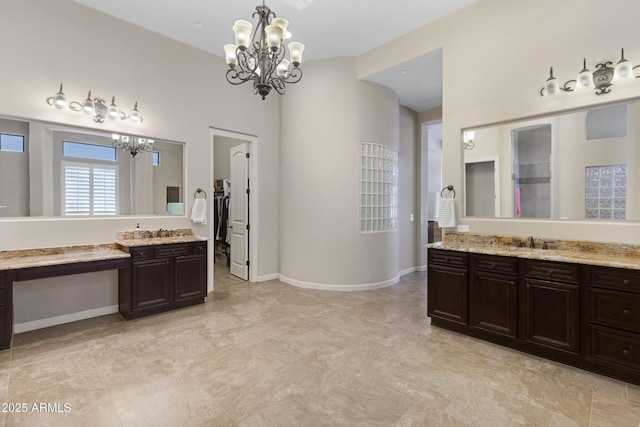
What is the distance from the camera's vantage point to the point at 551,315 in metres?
2.58

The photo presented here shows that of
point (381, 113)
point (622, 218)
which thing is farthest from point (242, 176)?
point (622, 218)

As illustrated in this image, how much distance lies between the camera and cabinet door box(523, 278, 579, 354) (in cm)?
247

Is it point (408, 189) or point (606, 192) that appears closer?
point (606, 192)

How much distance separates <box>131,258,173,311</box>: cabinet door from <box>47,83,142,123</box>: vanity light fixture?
185 centimetres

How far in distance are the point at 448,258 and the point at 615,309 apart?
Answer: 1316 mm

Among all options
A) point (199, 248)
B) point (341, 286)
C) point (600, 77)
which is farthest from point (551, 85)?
point (199, 248)

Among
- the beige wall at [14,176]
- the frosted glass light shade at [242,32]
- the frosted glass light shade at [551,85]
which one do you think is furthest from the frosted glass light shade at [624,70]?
the beige wall at [14,176]

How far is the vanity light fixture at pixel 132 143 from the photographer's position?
3781 millimetres

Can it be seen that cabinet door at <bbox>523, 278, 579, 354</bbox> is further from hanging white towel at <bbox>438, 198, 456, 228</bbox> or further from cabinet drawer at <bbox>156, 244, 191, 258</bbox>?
cabinet drawer at <bbox>156, 244, 191, 258</bbox>

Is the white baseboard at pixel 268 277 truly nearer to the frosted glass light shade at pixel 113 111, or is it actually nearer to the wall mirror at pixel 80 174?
the wall mirror at pixel 80 174

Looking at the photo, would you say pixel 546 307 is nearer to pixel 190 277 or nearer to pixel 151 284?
pixel 190 277

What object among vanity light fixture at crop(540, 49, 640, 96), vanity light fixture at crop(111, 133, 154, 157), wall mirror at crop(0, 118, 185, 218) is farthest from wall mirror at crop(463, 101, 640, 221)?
vanity light fixture at crop(111, 133, 154, 157)

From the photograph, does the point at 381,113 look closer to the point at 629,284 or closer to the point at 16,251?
the point at 629,284

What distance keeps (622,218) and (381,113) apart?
3311 mm
